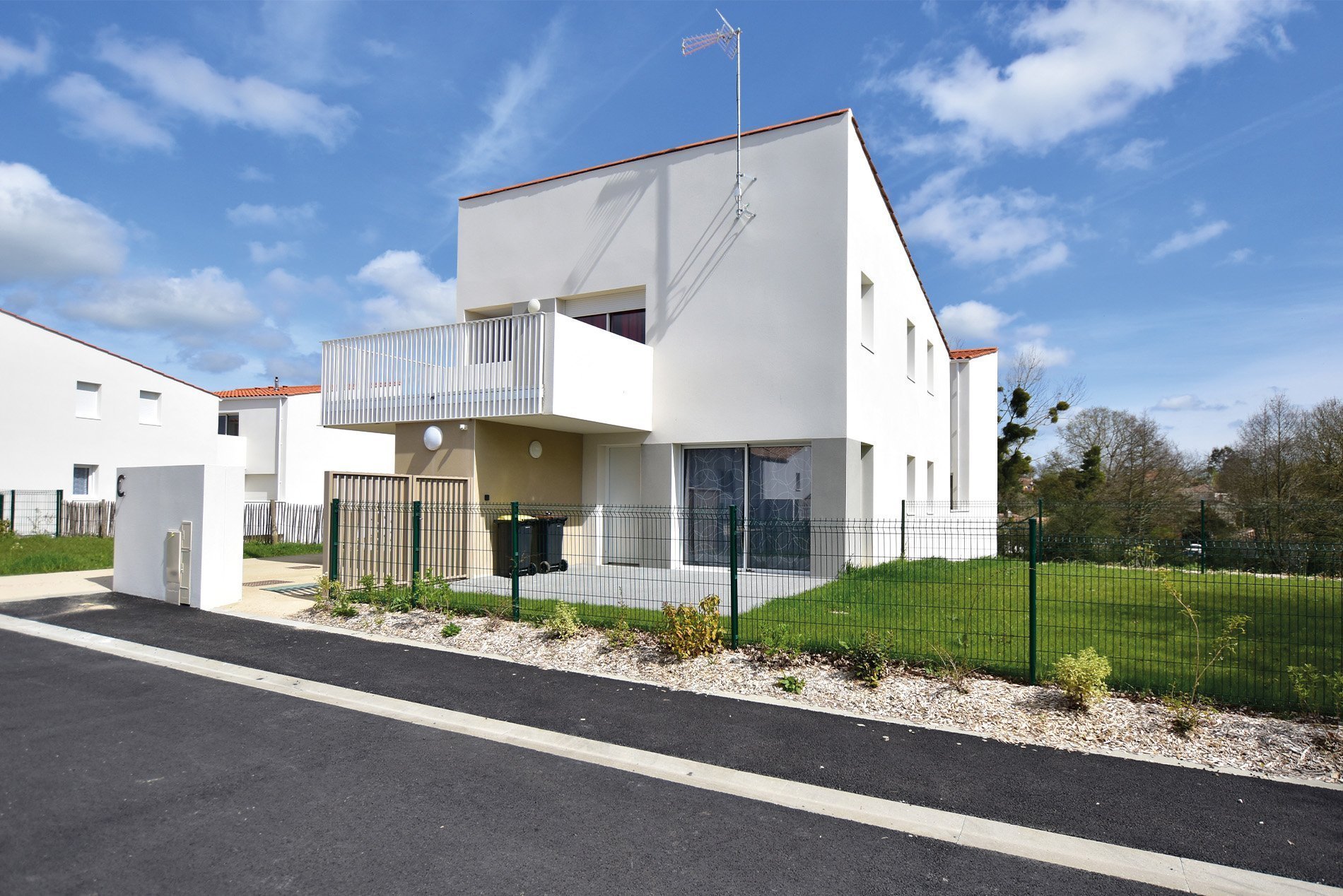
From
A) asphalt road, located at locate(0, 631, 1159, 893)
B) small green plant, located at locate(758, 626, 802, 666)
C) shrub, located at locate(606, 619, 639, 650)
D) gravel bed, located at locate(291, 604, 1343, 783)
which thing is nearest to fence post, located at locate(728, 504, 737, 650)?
gravel bed, located at locate(291, 604, 1343, 783)

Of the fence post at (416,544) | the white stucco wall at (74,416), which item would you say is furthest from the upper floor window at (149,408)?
the fence post at (416,544)

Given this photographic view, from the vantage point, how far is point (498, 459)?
548 inches

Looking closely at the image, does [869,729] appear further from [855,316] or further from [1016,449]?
[1016,449]

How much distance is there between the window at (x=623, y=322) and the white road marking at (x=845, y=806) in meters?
9.55

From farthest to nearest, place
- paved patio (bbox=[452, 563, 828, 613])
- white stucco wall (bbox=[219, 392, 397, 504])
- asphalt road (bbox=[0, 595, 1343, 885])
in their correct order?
white stucco wall (bbox=[219, 392, 397, 504]) < paved patio (bbox=[452, 563, 828, 613]) < asphalt road (bbox=[0, 595, 1343, 885])

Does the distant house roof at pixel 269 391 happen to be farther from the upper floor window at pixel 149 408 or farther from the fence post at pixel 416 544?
the fence post at pixel 416 544

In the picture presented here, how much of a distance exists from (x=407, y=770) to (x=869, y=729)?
338 centimetres

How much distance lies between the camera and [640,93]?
11367 mm

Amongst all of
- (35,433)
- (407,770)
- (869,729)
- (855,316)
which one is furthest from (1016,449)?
(35,433)

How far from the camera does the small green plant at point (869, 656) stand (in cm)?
682

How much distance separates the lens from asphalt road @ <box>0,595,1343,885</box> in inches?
168

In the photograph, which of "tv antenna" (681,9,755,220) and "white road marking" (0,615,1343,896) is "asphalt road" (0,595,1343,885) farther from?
"tv antenna" (681,9,755,220)

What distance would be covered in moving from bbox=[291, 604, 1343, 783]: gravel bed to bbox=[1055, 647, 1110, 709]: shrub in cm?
9

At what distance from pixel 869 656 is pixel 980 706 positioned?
1015 millimetres
